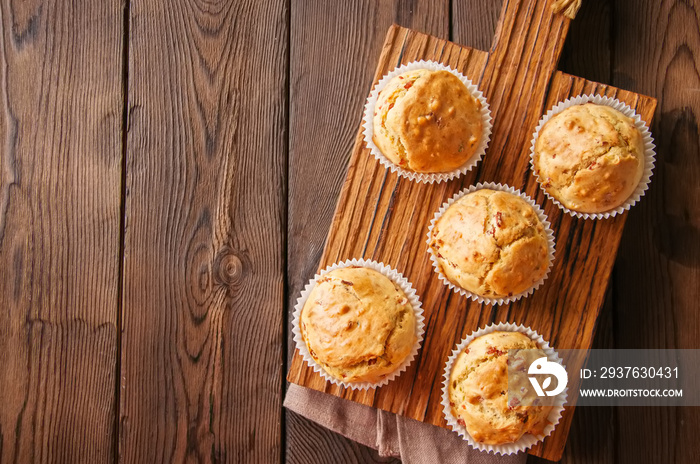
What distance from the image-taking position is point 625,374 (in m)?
2.30

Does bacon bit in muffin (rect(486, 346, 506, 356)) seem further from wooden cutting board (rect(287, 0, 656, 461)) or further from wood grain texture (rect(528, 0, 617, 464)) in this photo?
wood grain texture (rect(528, 0, 617, 464))

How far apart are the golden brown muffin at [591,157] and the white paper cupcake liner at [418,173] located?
8.7 inches

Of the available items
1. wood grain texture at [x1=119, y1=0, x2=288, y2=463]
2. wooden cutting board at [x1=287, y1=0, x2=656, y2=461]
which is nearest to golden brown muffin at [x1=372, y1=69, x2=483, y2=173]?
wooden cutting board at [x1=287, y1=0, x2=656, y2=461]

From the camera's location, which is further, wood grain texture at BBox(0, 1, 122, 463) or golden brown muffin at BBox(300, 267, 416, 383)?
wood grain texture at BBox(0, 1, 122, 463)

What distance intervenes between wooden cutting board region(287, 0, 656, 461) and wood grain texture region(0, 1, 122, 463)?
1.07 metres

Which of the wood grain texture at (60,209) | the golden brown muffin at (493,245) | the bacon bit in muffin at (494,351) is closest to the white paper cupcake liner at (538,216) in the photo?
the golden brown muffin at (493,245)

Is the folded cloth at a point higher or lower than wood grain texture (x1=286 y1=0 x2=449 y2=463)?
lower

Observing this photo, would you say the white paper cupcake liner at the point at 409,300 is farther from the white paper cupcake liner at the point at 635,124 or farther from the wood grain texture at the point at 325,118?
the white paper cupcake liner at the point at 635,124

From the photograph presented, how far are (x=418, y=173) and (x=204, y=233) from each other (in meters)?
1.05

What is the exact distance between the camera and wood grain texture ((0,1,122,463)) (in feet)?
7.84

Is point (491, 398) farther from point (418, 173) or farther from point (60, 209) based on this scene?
point (60, 209)

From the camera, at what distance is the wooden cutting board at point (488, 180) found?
202 cm

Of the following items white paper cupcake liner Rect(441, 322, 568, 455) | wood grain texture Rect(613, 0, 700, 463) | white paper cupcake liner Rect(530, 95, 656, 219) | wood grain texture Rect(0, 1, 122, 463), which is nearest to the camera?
white paper cupcake liner Rect(441, 322, 568, 455)

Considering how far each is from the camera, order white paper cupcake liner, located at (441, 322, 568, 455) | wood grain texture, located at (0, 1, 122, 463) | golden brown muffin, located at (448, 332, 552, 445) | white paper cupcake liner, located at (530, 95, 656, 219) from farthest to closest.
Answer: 1. wood grain texture, located at (0, 1, 122, 463)
2. white paper cupcake liner, located at (530, 95, 656, 219)
3. white paper cupcake liner, located at (441, 322, 568, 455)
4. golden brown muffin, located at (448, 332, 552, 445)
